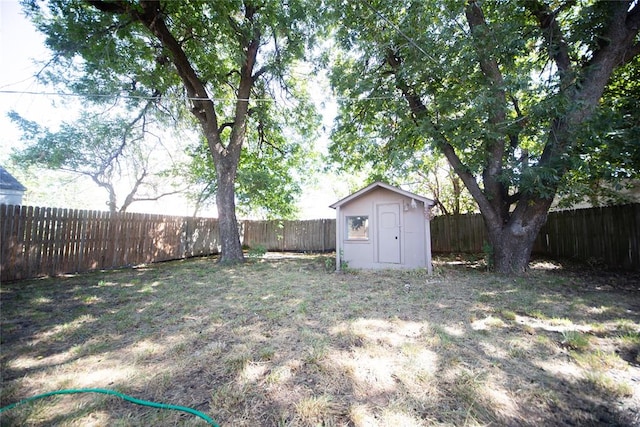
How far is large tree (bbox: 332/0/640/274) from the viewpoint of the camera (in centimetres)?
513

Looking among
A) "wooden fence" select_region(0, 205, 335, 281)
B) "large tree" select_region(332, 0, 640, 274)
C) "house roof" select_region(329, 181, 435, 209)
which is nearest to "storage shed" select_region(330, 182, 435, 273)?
"house roof" select_region(329, 181, 435, 209)

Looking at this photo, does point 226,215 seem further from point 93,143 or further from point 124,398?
point 93,143

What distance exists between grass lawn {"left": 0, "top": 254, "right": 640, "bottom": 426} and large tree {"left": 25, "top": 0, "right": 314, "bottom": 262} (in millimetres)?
4990

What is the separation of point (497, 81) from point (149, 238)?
11.1 meters

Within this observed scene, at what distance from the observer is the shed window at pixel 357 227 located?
26.5 ft

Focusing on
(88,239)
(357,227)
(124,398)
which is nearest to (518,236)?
(357,227)

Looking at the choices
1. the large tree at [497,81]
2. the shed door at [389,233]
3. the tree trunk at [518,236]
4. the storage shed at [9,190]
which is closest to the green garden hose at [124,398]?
the large tree at [497,81]

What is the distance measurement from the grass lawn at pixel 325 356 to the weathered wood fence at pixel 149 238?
4.03 feet

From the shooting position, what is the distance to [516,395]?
6.17 feet

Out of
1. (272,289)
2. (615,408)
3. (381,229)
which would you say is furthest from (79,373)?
(381,229)

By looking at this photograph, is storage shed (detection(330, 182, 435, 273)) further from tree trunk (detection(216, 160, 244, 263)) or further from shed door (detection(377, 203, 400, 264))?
tree trunk (detection(216, 160, 244, 263))

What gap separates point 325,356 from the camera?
2.40 metres

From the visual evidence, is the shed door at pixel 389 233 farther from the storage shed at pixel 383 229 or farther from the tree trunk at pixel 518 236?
the tree trunk at pixel 518 236

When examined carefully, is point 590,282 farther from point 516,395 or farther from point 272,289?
point 272,289
